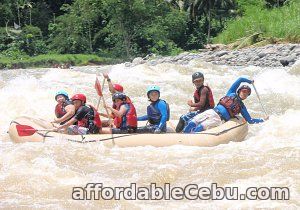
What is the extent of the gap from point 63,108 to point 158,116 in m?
1.55

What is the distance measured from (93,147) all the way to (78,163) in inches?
24.9

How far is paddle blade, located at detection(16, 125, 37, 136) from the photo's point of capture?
859cm

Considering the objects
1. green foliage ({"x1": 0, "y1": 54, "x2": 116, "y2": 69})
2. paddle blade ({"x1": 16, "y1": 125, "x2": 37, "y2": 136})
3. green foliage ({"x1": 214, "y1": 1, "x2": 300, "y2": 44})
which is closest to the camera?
paddle blade ({"x1": 16, "y1": 125, "x2": 37, "y2": 136})

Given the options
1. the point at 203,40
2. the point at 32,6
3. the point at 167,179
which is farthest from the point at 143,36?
the point at 167,179

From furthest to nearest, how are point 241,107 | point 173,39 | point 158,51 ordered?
1. point 173,39
2. point 158,51
3. point 241,107

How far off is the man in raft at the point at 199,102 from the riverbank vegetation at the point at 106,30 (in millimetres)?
20604

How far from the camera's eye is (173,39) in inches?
1410

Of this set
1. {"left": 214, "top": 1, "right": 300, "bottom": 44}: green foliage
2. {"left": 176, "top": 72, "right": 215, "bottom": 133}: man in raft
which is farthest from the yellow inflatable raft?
{"left": 214, "top": 1, "right": 300, "bottom": 44}: green foliage

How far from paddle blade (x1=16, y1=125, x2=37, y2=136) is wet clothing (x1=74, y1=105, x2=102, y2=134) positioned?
0.70 meters

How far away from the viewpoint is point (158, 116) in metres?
8.62

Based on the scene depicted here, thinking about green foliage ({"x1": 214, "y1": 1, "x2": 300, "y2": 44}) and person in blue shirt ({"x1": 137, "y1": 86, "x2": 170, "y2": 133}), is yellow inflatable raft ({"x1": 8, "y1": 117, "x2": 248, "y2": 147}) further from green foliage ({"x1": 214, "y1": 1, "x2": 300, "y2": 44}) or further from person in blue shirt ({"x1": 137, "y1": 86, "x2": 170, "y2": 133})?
green foliage ({"x1": 214, "y1": 1, "x2": 300, "y2": 44})

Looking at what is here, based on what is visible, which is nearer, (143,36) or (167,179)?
(167,179)

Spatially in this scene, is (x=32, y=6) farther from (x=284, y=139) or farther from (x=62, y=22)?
(x=284, y=139)

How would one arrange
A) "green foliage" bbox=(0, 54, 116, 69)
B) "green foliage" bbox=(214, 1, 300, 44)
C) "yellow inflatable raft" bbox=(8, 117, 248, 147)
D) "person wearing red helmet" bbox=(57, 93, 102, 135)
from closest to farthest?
"yellow inflatable raft" bbox=(8, 117, 248, 147)
"person wearing red helmet" bbox=(57, 93, 102, 135)
"green foliage" bbox=(214, 1, 300, 44)
"green foliage" bbox=(0, 54, 116, 69)
